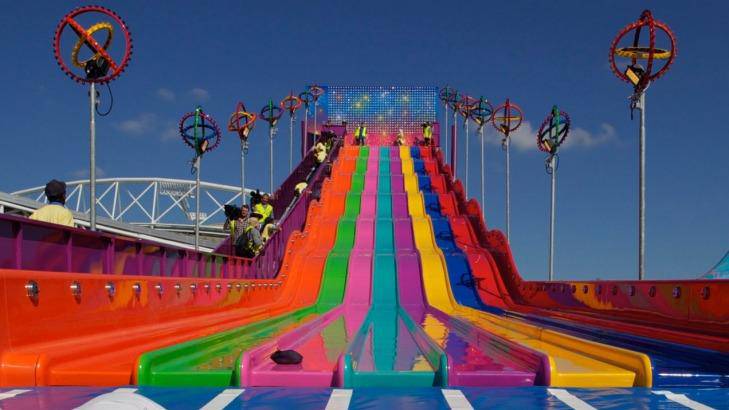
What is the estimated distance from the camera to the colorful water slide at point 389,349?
4.78 metres

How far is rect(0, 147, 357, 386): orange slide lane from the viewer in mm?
4730

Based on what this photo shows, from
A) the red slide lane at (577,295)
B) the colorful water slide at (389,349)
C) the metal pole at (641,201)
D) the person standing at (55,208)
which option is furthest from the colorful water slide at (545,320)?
the person standing at (55,208)

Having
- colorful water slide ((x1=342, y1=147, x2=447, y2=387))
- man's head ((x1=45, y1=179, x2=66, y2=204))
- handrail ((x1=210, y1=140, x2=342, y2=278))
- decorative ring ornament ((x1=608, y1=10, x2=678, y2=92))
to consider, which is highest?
decorative ring ornament ((x1=608, y1=10, x2=678, y2=92))

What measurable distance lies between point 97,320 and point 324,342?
2242 mm

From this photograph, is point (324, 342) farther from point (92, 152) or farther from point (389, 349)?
point (92, 152)

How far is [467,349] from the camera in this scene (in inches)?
260

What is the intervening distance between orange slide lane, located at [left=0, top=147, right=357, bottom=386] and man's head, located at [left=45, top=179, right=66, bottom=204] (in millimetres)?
1219

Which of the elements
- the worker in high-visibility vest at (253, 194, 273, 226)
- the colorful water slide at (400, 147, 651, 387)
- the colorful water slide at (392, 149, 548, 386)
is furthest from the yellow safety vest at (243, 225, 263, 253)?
the colorful water slide at (400, 147, 651, 387)

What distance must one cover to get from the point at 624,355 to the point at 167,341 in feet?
12.4

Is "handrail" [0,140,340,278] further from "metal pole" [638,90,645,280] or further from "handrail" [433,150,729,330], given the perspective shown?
"metal pole" [638,90,645,280]

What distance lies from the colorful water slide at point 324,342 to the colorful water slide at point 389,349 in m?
0.14

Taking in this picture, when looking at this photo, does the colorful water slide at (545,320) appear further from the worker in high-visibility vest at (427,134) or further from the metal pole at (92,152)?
the worker in high-visibility vest at (427,134)

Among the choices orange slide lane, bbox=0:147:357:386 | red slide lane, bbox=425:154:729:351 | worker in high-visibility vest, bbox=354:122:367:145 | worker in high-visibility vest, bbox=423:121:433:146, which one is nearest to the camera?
orange slide lane, bbox=0:147:357:386

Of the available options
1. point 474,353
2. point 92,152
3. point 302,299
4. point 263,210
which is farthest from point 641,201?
point 92,152
